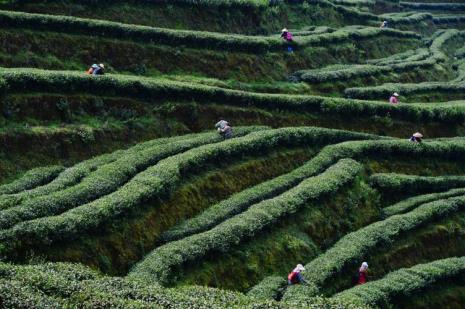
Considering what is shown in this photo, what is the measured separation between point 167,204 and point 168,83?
39.9 ft

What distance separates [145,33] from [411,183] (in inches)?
851

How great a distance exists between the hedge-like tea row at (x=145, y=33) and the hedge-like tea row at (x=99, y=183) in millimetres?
12431

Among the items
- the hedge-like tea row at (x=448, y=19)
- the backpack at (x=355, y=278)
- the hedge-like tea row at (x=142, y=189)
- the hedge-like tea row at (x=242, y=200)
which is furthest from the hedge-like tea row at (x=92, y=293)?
the hedge-like tea row at (x=448, y=19)

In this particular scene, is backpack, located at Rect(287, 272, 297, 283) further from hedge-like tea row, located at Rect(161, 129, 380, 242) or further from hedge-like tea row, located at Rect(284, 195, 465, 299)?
hedge-like tea row, located at Rect(161, 129, 380, 242)

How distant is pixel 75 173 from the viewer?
28375 millimetres

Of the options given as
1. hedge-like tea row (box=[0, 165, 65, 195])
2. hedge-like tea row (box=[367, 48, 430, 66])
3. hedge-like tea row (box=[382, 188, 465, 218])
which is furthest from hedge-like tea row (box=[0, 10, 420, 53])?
hedge-like tea row (box=[382, 188, 465, 218])

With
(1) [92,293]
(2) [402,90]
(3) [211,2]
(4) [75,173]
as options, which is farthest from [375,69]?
(1) [92,293]

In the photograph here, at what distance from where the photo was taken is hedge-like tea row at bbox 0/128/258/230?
76.5 feet

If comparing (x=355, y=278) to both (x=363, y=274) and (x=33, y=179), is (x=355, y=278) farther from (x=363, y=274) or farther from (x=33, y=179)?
(x=33, y=179)

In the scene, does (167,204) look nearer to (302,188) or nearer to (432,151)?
(302,188)

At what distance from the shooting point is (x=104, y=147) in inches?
1307

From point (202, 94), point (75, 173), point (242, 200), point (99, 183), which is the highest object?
point (202, 94)

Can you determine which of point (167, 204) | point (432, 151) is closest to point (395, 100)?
point (432, 151)

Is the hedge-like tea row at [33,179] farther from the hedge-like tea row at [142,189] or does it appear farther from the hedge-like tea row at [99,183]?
the hedge-like tea row at [142,189]
